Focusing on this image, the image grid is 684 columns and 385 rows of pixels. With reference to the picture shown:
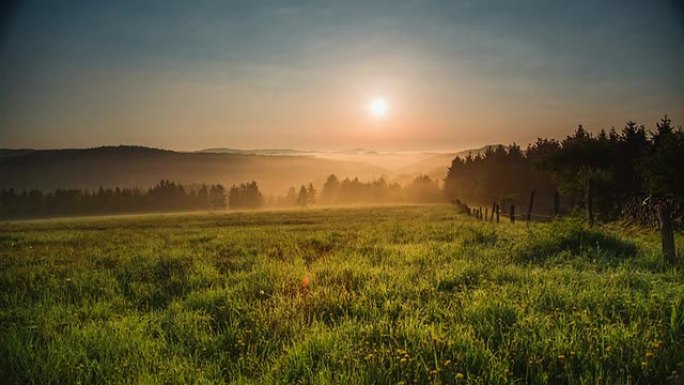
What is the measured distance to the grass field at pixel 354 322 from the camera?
5.16 metres

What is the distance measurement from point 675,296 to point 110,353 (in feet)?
29.9

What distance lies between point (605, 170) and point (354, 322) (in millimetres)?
52683

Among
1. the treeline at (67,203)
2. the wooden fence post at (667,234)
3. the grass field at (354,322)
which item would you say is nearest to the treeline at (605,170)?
the wooden fence post at (667,234)

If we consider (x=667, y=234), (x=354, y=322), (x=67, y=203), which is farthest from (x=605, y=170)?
(x=67, y=203)

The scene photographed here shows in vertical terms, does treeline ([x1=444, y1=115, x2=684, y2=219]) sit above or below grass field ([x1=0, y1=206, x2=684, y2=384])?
above

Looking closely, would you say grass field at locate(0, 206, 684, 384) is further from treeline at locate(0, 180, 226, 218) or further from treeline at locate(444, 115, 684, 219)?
treeline at locate(0, 180, 226, 218)

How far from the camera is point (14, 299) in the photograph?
9.13 metres

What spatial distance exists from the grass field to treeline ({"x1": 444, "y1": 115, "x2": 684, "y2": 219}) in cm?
2059

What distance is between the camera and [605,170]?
4978 centimetres

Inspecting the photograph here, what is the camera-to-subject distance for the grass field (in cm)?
516

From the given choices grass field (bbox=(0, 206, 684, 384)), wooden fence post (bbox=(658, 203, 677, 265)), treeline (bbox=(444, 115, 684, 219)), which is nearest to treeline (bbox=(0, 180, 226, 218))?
treeline (bbox=(444, 115, 684, 219))

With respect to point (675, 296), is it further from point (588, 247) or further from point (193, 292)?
point (193, 292)

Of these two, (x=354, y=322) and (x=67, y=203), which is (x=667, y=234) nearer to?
(x=354, y=322)

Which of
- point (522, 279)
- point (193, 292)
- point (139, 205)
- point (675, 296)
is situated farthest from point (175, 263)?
point (139, 205)
